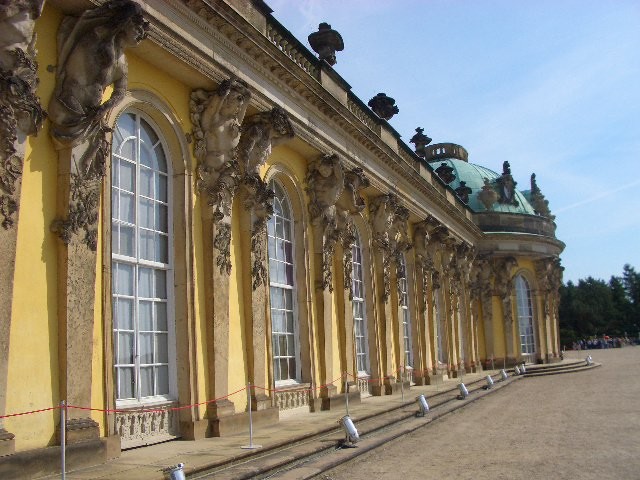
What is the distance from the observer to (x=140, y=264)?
9.60m

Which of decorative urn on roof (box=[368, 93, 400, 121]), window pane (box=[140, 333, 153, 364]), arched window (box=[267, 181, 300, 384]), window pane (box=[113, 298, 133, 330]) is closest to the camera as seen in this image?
window pane (box=[113, 298, 133, 330])

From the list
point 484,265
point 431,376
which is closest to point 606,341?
point 484,265

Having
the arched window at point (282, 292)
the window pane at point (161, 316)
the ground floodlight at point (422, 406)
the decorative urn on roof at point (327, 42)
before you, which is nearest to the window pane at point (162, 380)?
the window pane at point (161, 316)

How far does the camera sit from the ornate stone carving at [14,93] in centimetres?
695

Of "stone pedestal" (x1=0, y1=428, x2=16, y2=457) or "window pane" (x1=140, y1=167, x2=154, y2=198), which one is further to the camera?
"window pane" (x1=140, y1=167, x2=154, y2=198)

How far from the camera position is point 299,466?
8711mm

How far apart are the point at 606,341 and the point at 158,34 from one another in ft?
203

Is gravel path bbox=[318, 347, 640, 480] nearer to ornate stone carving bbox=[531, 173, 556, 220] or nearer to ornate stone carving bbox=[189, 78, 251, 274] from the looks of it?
ornate stone carving bbox=[189, 78, 251, 274]

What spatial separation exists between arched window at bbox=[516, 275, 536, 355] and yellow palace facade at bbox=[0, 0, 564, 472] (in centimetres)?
1816

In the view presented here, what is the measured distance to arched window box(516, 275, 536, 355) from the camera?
3594cm

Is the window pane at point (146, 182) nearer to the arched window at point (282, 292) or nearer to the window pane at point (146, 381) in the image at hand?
the window pane at point (146, 381)

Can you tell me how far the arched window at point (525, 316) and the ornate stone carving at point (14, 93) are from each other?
106ft

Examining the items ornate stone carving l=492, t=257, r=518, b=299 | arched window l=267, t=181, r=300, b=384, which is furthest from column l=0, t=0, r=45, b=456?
ornate stone carving l=492, t=257, r=518, b=299

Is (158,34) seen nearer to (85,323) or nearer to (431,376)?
(85,323)
